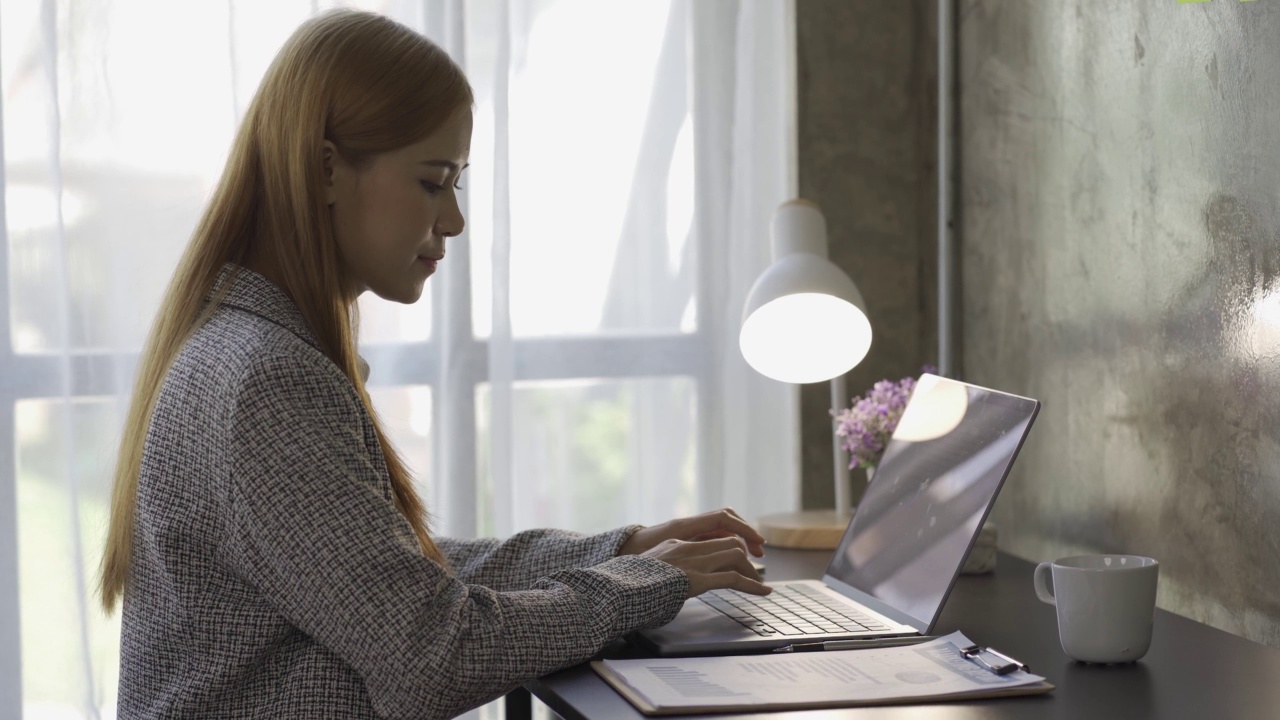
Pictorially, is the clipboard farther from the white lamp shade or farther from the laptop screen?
the white lamp shade

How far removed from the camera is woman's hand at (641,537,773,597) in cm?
122

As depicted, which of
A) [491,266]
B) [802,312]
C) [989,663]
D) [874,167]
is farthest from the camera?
[874,167]

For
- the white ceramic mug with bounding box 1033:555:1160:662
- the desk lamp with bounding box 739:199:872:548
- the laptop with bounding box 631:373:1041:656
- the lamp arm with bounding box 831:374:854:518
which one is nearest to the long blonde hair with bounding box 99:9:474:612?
the laptop with bounding box 631:373:1041:656

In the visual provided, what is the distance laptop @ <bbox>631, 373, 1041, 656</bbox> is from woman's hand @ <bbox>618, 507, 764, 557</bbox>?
0.07 metres

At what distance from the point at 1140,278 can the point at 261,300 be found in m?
1.04

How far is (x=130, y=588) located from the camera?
3.66 ft

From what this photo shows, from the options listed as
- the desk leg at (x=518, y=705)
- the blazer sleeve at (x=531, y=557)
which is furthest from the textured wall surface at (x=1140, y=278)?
the desk leg at (x=518, y=705)

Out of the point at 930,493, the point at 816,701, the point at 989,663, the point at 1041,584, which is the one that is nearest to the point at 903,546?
the point at 930,493

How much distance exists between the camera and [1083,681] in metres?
1.09

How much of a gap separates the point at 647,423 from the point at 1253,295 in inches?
43.5

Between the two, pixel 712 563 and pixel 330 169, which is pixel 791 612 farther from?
pixel 330 169

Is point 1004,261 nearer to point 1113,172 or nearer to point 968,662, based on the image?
point 1113,172

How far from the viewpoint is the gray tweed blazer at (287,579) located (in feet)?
3.18

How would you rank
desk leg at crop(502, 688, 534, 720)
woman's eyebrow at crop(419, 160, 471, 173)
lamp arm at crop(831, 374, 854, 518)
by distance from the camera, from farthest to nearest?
lamp arm at crop(831, 374, 854, 518) → desk leg at crop(502, 688, 534, 720) → woman's eyebrow at crop(419, 160, 471, 173)
